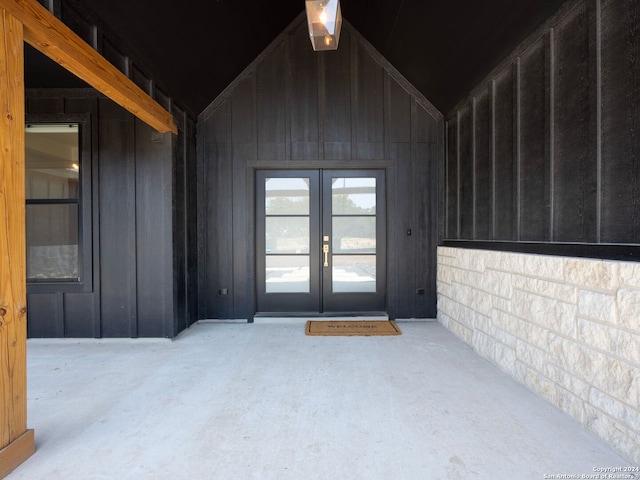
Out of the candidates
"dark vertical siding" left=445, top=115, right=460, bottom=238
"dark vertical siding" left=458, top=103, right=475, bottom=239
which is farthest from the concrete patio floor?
"dark vertical siding" left=445, top=115, right=460, bottom=238

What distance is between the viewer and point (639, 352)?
162 centimetres

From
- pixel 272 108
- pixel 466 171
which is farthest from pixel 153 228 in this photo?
pixel 466 171

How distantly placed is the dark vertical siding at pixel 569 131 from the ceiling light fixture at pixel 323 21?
1652mm

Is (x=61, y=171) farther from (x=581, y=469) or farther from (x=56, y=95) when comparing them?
(x=581, y=469)

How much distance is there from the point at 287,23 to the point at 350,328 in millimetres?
4200

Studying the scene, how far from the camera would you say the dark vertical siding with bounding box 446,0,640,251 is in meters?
1.81

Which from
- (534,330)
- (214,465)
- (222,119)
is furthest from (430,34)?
(214,465)

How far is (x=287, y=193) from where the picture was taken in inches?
174

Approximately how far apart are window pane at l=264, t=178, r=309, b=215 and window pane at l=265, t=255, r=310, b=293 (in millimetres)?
715

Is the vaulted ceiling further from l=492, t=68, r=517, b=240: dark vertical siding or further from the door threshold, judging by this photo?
the door threshold

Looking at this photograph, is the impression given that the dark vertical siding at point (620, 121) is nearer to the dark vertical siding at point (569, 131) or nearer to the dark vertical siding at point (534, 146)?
the dark vertical siding at point (569, 131)

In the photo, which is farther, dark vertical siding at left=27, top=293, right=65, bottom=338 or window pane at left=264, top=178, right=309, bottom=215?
window pane at left=264, top=178, right=309, bottom=215

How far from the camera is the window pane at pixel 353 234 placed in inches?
174

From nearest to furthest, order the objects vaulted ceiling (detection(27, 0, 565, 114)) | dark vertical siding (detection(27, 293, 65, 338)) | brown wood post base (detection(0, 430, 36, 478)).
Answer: brown wood post base (detection(0, 430, 36, 478))
vaulted ceiling (detection(27, 0, 565, 114))
dark vertical siding (detection(27, 293, 65, 338))
